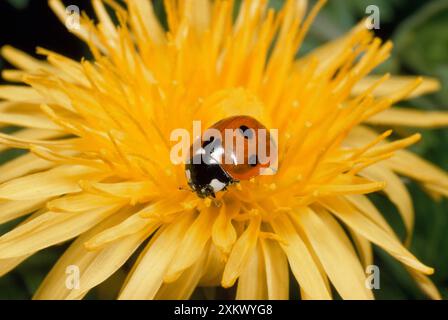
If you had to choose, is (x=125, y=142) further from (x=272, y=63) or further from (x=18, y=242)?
(x=272, y=63)

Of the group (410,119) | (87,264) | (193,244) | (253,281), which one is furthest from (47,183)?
(410,119)

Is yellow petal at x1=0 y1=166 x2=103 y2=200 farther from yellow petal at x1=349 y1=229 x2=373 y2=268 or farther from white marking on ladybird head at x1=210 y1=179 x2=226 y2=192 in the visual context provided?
yellow petal at x1=349 y1=229 x2=373 y2=268

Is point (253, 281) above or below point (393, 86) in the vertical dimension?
below

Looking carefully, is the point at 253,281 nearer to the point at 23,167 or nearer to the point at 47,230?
the point at 47,230

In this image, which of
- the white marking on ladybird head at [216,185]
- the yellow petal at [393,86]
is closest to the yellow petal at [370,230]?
the white marking on ladybird head at [216,185]

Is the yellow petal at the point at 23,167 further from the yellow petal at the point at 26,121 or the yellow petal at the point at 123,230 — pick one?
the yellow petal at the point at 123,230

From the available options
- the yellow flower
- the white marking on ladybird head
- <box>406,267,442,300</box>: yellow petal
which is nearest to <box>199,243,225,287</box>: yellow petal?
the yellow flower
